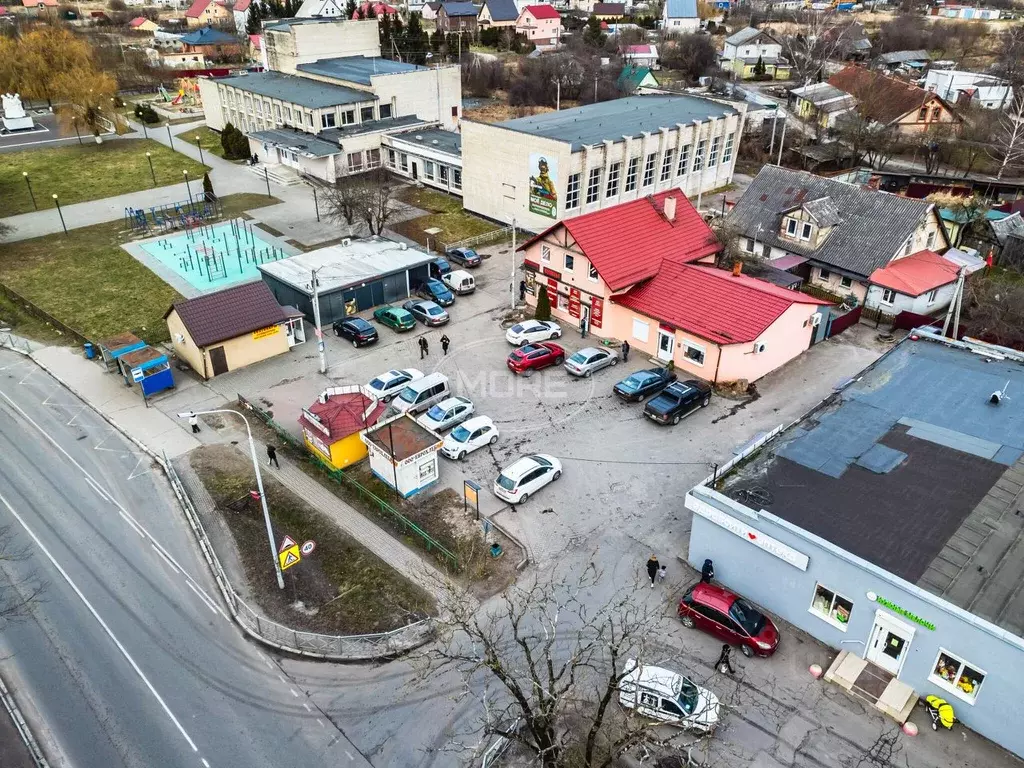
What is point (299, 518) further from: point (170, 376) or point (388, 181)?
point (388, 181)

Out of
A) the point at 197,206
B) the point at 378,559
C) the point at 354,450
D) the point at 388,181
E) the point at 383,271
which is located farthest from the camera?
the point at 388,181

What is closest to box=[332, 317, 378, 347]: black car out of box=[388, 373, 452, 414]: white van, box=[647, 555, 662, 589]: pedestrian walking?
box=[388, 373, 452, 414]: white van

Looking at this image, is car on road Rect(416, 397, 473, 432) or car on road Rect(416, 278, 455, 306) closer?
car on road Rect(416, 397, 473, 432)

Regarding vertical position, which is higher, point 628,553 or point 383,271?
point 383,271

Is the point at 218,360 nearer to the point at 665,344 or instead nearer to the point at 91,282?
the point at 91,282

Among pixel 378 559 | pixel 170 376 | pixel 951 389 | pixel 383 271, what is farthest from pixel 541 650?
pixel 383 271

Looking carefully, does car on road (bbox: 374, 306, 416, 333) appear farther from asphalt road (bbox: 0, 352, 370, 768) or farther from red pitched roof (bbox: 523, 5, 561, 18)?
red pitched roof (bbox: 523, 5, 561, 18)

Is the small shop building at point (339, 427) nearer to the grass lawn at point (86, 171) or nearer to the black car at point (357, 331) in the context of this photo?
the black car at point (357, 331)
